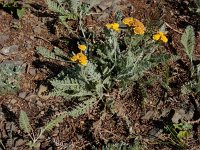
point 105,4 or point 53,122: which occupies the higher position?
point 105,4

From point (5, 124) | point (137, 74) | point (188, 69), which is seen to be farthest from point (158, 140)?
point (5, 124)

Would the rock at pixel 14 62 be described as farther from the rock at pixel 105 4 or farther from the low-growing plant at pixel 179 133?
the low-growing plant at pixel 179 133

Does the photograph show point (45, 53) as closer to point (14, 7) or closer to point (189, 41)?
point (14, 7)

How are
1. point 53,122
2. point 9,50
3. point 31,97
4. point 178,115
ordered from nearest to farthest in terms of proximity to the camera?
point 53,122 → point 178,115 → point 31,97 → point 9,50

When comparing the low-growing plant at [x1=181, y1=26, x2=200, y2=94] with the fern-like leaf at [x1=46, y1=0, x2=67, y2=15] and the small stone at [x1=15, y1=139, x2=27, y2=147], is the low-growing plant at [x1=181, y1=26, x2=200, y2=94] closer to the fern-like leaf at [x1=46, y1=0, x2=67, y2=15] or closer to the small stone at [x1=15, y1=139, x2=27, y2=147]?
the fern-like leaf at [x1=46, y1=0, x2=67, y2=15]

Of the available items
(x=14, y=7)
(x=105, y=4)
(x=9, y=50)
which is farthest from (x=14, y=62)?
(x=105, y=4)

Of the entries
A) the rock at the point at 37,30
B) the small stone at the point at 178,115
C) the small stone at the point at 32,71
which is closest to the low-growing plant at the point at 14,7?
the rock at the point at 37,30

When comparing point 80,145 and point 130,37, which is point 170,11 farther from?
point 80,145
